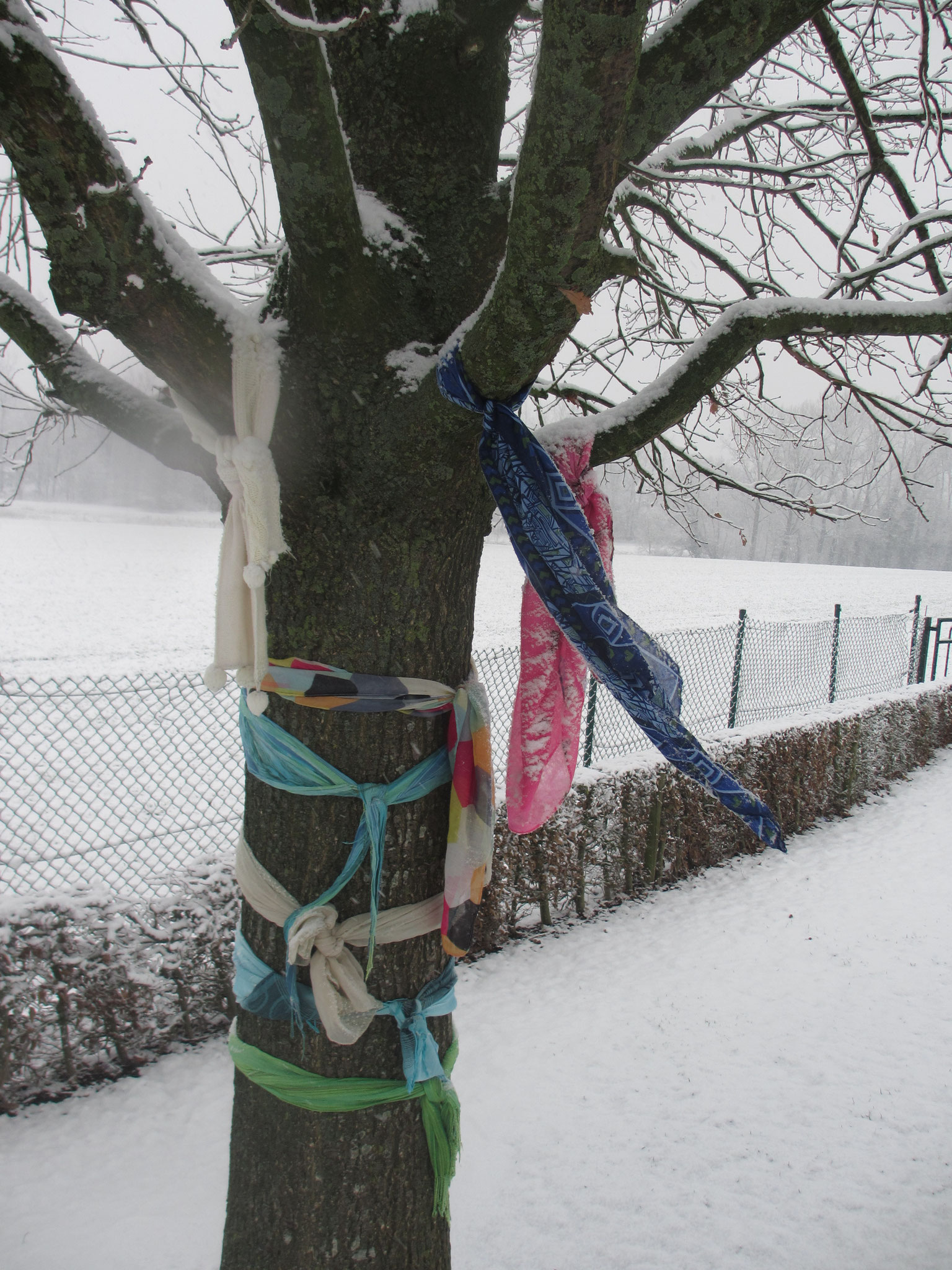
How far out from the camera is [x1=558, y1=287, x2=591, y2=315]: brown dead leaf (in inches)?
52.9

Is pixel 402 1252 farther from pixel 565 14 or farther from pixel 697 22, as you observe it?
pixel 697 22

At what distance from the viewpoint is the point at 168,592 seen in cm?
2291

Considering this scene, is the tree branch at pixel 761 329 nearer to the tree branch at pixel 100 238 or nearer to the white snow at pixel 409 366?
the white snow at pixel 409 366

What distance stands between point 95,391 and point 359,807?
1.20 m

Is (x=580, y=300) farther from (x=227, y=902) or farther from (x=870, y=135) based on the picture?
(x=227, y=902)

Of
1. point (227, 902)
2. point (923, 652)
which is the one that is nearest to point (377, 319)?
point (227, 902)

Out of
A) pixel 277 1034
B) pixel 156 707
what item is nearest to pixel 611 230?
pixel 277 1034

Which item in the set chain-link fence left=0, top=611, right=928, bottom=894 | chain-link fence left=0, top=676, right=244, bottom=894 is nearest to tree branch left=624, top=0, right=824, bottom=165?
chain-link fence left=0, top=611, right=928, bottom=894

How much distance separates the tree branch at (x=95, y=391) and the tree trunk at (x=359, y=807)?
1.20ft

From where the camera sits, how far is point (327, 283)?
5.14 ft

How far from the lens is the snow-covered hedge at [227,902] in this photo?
3242 millimetres

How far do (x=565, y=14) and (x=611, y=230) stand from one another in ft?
9.71

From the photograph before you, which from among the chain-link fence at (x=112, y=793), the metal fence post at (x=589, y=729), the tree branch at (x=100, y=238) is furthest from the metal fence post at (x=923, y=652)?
the tree branch at (x=100, y=238)

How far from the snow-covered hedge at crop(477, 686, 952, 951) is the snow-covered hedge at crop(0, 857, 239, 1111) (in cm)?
160
